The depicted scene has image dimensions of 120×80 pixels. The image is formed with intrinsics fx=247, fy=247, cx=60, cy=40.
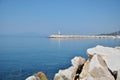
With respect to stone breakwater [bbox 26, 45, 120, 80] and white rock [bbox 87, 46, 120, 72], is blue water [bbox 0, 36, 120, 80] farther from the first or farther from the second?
white rock [bbox 87, 46, 120, 72]

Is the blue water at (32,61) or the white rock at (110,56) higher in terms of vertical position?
the white rock at (110,56)

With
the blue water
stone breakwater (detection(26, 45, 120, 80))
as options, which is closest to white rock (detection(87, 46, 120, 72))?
stone breakwater (detection(26, 45, 120, 80))

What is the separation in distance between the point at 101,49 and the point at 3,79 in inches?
441

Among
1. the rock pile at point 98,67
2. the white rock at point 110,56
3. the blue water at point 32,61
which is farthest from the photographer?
the blue water at point 32,61

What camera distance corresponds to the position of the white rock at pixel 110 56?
54.5 ft

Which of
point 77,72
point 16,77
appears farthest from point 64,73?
point 16,77

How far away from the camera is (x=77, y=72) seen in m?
20.0

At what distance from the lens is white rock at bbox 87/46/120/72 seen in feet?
54.5

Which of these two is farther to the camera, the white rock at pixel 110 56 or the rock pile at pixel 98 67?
the white rock at pixel 110 56

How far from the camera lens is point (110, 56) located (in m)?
17.7

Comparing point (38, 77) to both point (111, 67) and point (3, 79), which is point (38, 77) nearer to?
point (111, 67)

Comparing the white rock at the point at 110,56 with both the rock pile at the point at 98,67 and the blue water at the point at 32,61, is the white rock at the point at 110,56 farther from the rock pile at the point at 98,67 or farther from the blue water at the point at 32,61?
the blue water at the point at 32,61

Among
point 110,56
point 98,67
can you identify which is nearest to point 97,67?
point 98,67

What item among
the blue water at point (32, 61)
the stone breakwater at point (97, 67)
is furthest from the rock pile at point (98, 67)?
the blue water at point (32, 61)
